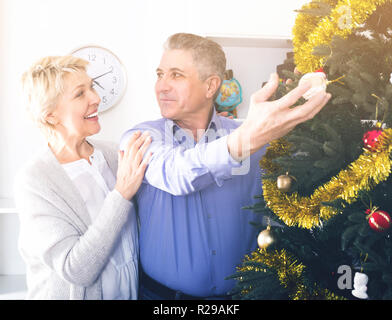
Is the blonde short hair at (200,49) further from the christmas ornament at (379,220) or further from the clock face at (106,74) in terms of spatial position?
the clock face at (106,74)

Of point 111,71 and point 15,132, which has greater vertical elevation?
point 111,71

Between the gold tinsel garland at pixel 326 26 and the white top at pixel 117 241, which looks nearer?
the gold tinsel garland at pixel 326 26

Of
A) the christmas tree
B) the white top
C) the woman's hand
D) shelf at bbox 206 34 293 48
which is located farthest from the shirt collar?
shelf at bbox 206 34 293 48

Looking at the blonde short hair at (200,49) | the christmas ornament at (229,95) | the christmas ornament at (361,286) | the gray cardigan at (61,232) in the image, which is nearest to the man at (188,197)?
the blonde short hair at (200,49)

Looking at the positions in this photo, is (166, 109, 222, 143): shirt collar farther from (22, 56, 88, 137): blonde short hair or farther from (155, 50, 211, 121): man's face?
(22, 56, 88, 137): blonde short hair

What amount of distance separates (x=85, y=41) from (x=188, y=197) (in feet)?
4.82

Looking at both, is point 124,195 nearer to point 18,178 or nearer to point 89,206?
point 89,206

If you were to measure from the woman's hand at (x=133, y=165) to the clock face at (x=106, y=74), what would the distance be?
119 centimetres

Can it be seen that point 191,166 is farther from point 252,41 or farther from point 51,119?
point 252,41

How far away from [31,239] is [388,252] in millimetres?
837

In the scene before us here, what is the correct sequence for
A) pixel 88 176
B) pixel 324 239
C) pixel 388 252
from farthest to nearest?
1. pixel 88 176
2. pixel 324 239
3. pixel 388 252

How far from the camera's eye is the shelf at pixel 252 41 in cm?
185
